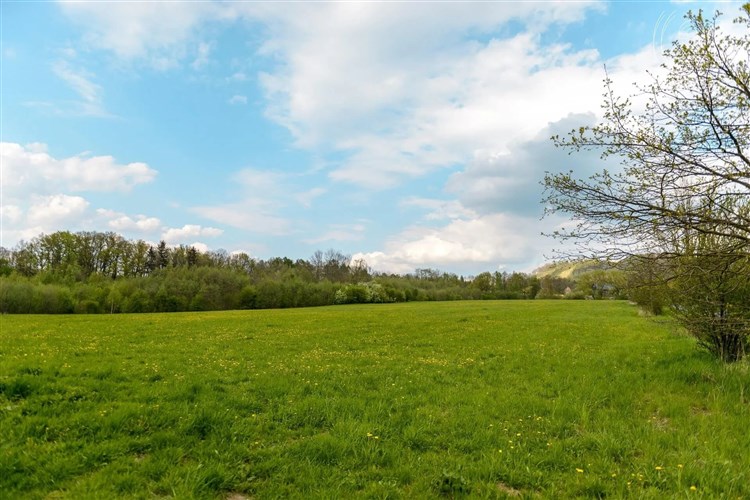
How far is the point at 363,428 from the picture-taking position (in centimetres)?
680

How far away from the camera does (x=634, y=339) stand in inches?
738

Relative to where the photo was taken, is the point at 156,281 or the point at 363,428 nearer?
the point at 363,428

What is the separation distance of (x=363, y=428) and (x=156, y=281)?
79679 mm

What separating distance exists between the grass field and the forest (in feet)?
206

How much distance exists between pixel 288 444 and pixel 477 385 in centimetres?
575

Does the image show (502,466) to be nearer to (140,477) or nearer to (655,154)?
(140,477)

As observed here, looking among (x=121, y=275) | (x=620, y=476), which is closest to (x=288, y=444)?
(x=620, y=476)

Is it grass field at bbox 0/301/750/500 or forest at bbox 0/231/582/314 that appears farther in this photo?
forest at bbox 0/231/582/314

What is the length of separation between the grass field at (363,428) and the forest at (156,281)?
206 feet

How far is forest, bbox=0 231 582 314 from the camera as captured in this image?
63719 mm

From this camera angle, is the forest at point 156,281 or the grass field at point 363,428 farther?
the forest at point 156,281

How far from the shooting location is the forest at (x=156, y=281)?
63.7m

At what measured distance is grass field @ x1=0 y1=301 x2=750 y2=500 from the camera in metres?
5.06

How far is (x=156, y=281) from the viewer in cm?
7450
